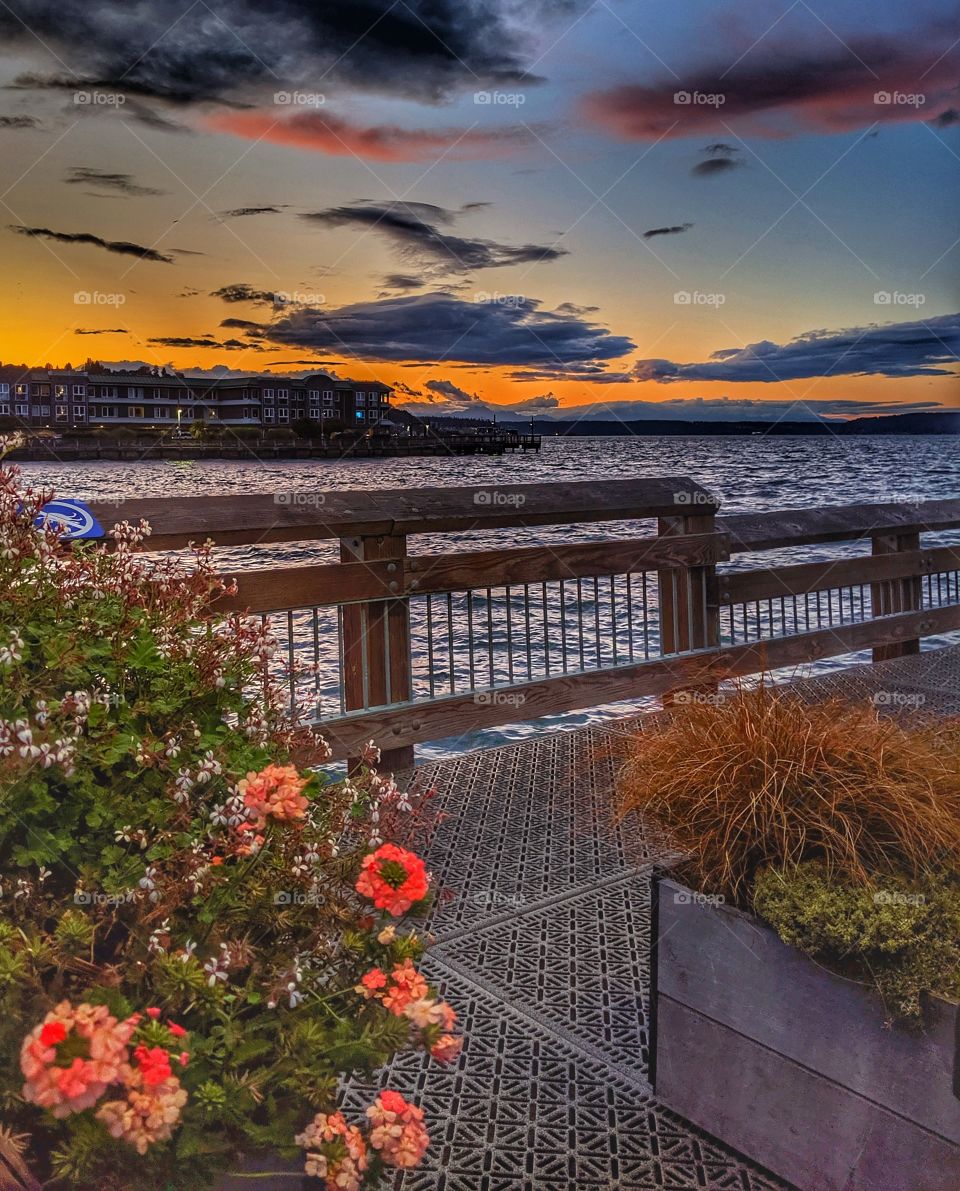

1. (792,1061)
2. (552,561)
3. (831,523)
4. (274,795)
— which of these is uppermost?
(831,523)

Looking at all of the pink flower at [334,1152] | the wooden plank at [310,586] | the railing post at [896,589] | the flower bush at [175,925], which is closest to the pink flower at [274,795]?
the flower bush at [175,925]

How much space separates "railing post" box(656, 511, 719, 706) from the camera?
15.2ft

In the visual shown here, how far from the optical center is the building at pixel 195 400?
64.4 feet

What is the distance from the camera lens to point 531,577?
406cm

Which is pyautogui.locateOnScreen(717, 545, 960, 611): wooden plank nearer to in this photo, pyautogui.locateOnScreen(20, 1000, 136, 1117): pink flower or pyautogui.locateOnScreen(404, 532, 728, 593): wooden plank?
pyautogui.locateOnScreen(404, 532, 728, 593): wooden plank

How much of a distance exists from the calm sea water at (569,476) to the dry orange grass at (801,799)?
1550 centimetres

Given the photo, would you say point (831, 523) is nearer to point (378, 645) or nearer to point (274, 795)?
point (378, 645)

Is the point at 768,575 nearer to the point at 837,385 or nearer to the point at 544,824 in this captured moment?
the point at 544,824

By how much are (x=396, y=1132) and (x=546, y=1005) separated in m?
1.21

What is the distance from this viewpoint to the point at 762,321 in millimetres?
28250

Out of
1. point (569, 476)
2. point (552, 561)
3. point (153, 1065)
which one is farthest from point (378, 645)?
point (569, 476)

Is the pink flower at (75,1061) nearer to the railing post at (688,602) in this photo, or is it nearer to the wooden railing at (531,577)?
the wooden railing at (531,577)

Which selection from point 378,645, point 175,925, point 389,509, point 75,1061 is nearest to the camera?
point 75,1061

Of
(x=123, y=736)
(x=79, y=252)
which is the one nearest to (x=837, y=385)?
(x=79, y=252)
